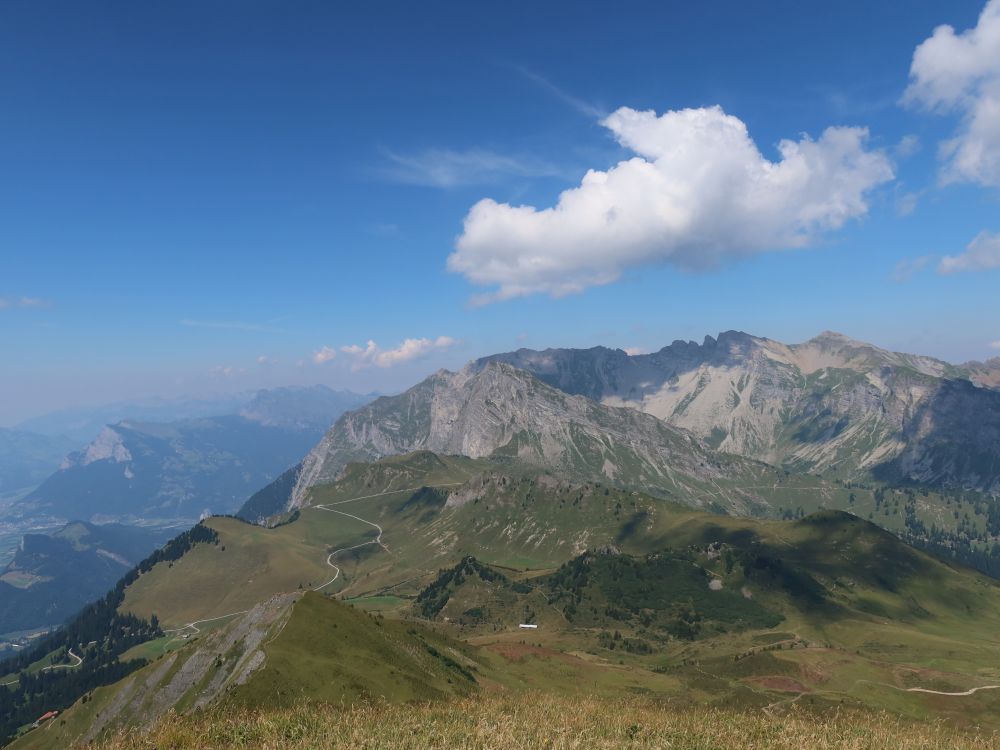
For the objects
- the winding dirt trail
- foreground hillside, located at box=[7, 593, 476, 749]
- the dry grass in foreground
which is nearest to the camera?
the dry grass in foreground

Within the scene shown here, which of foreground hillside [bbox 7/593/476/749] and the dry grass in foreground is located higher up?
the dry grass in foreground

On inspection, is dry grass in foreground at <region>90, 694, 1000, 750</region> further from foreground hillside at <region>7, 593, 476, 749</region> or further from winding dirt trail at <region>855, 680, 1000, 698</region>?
winding dirt trail at <region>855, 680, 1000, 698</region>

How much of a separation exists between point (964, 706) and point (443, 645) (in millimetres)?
112124

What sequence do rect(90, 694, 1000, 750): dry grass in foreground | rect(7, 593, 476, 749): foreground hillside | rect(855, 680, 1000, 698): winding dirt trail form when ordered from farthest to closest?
rect(855, 680, 1000, 698): winding dirt trail, rect(7, 593, 476, 749): foreground hillside, rect(90, 694, 1000, 750): dry grass in foreground

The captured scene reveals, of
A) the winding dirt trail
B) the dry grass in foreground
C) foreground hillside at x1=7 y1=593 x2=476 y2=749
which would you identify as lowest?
the winding dirt trail

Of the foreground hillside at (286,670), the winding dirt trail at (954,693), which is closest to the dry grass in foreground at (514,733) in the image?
the foreground hillside at (286,670)

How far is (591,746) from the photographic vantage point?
25.3 m

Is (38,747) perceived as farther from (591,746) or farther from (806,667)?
(806,667)

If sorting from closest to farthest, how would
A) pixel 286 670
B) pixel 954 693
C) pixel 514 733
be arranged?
1. pixel 514 733
2. pixel 286 670
3. pixel 954 693

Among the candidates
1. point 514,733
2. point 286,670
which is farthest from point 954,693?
point 514,733

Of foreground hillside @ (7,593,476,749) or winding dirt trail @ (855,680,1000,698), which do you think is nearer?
foreground hillside @ (7,593,476,749)

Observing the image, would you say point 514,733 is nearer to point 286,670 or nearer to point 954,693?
point 286,670

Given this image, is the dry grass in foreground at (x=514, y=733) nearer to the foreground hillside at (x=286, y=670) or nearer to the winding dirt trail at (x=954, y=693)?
the foreground hillside at (x=286, y=670)

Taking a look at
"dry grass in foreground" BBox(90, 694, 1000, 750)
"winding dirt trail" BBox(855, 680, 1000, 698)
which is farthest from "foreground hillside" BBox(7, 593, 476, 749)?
"winding dirt trail" BBox(855, 680, 1000, 698)
